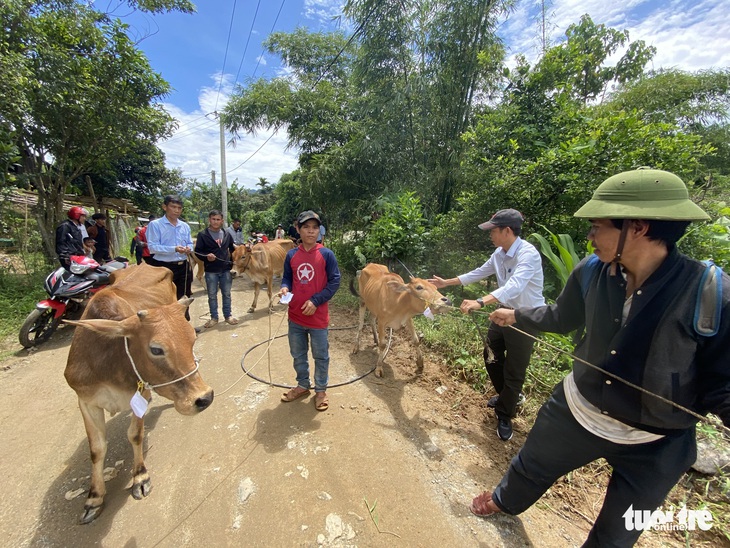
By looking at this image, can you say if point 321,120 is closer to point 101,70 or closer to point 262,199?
point 101,70

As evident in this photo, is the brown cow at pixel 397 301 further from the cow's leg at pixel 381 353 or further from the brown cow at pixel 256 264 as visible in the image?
the brown cow at pixel 256 264

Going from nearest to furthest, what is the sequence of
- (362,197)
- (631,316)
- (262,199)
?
1. (631,316)
2. (362,197)
3. (262,199)

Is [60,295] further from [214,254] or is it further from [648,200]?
[648,200]

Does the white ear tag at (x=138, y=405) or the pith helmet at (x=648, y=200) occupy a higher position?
the pith helmet at (x=648, y=200)

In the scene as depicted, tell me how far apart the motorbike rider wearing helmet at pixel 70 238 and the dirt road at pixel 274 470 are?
2.02m

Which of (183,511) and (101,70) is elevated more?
(101,70)

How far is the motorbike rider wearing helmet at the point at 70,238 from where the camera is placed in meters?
5.44

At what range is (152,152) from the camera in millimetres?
18438

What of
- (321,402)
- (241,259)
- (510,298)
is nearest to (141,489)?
(321,402)

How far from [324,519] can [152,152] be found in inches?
865

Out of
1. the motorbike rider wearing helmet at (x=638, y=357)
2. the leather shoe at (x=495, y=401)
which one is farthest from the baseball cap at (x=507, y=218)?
the leather shoe at (x=495, y=401)

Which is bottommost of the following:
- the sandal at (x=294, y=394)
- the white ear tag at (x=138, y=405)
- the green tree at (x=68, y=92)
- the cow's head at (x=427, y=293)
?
the sandal at (x=294, y=394)

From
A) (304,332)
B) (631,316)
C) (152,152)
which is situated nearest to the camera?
(631,316)

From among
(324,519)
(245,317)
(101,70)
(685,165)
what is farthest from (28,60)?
(685,165)
